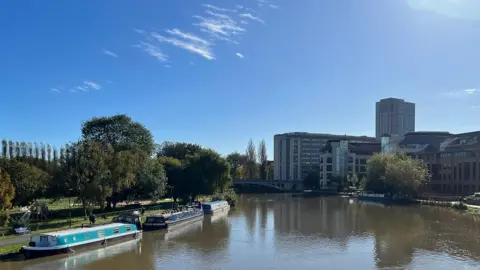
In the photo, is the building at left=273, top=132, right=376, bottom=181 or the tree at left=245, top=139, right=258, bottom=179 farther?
the building at left=273, top=132, right=376, bottom=181

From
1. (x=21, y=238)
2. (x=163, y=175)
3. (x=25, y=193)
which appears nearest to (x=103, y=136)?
(x=163, y=175)

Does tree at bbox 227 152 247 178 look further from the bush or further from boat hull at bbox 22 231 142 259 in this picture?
the bush

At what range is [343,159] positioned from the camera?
15875 centimetres

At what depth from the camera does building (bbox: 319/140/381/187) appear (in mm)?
158375

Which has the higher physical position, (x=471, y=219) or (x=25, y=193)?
→ (x=25, y=193)

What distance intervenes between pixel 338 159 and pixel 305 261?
437 ft

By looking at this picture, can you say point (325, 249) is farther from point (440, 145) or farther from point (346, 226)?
point (440, 145)

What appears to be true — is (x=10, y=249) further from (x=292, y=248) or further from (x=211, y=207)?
(x=211, y=207)

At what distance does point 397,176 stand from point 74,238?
69.8 metres

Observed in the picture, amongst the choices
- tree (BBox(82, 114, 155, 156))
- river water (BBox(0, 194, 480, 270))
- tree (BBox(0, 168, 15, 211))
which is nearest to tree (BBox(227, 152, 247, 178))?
tree (BBox(82, 114, 155, 156))

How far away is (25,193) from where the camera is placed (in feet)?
144

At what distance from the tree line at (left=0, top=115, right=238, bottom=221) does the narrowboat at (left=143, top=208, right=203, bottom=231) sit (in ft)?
15.8

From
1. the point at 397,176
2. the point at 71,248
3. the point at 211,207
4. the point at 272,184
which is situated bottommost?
the point at 272,184

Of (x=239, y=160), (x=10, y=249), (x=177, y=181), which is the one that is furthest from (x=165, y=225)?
(x=239, y=160)
